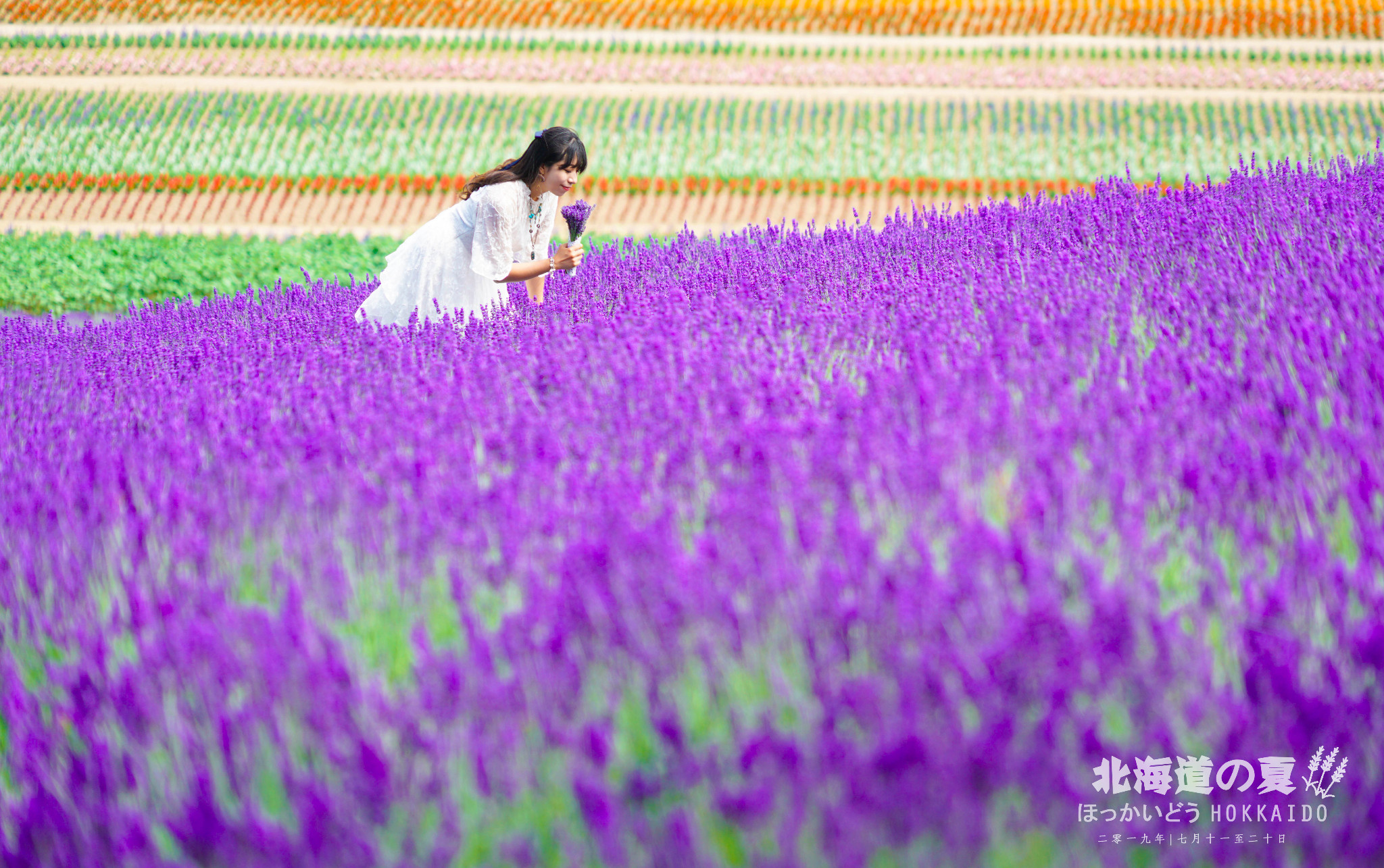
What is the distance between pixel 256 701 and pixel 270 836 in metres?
0.19

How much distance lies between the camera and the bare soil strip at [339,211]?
12398 millimetres

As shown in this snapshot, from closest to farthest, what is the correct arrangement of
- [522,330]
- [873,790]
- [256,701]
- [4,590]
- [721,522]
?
[873,790] < [256,701] < [721,522] < [4,590] < [522,330]

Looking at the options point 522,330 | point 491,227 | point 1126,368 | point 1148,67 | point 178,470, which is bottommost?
point 178,470

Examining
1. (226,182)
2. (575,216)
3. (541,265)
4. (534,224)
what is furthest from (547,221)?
(226,182)

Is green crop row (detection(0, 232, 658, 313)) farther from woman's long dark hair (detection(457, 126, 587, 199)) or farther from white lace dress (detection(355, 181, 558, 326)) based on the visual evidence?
woman's long dark hair (detection(457, 126, 587, 199))

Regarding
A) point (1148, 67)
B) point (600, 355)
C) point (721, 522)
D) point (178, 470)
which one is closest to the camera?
point (721, 522)

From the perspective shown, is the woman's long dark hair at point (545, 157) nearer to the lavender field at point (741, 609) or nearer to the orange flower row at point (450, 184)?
the lavender field at point (741, 609)

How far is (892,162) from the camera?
43.4 feet

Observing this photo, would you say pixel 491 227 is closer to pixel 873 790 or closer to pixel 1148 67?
pixel 873 790

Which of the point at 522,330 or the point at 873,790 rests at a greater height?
the point at 522,330

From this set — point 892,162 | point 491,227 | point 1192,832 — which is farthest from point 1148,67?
point 1192,832

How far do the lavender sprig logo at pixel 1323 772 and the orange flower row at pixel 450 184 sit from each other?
11722 mm

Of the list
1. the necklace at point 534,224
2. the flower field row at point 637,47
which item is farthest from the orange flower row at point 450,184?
the necklace at point 534,224

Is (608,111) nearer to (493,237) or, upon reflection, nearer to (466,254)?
(466,254)
